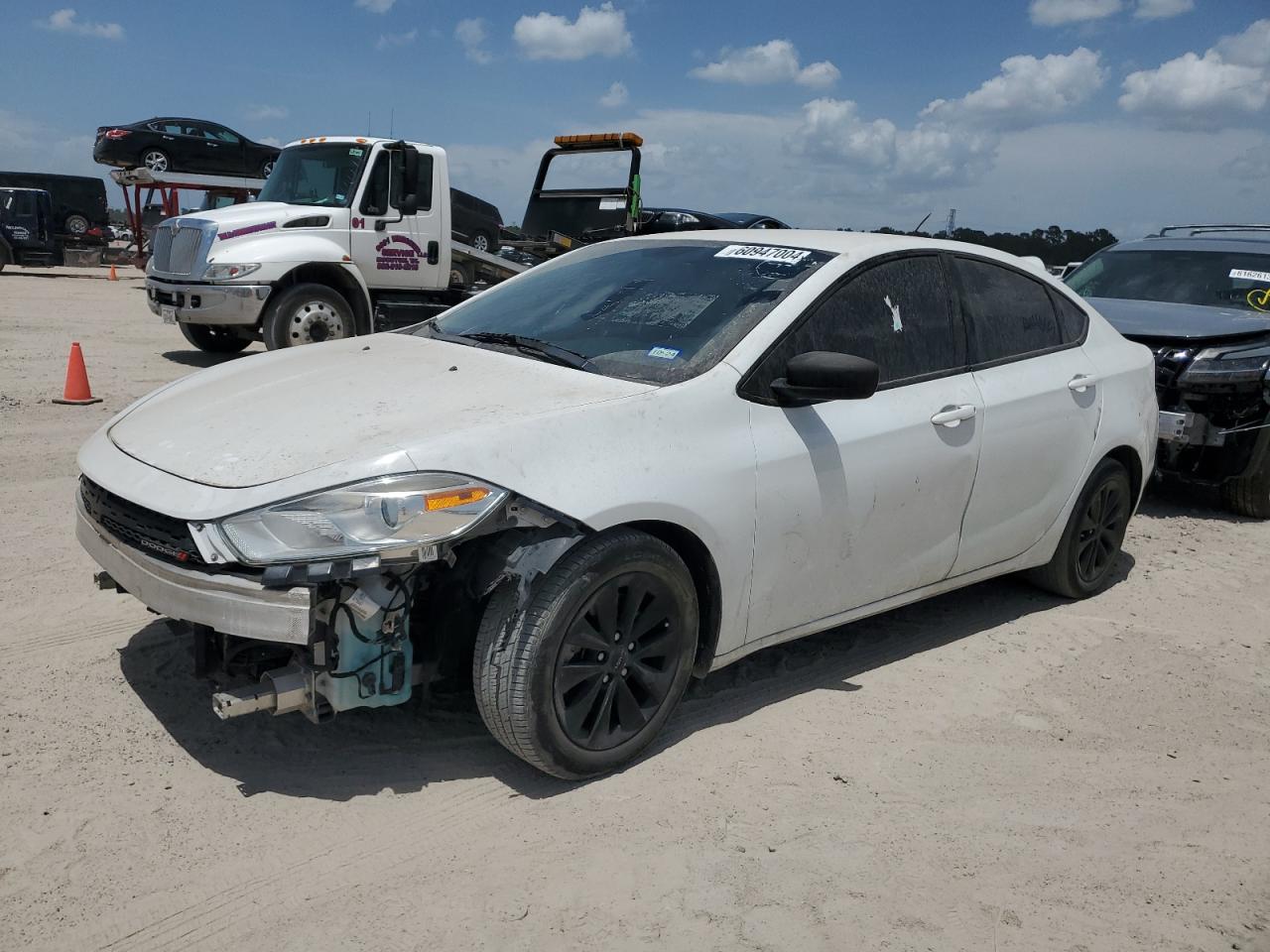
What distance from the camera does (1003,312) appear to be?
4738mm

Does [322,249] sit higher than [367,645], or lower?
higher

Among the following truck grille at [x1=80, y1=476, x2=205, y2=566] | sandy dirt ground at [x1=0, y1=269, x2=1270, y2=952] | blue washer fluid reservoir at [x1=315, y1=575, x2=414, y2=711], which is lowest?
sandy dirt ground at [x1=0, y1=269, x2=1270, y2=952]

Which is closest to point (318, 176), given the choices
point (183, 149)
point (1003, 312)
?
point (1003, 312)

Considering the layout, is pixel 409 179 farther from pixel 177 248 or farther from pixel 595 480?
pixel 595 480

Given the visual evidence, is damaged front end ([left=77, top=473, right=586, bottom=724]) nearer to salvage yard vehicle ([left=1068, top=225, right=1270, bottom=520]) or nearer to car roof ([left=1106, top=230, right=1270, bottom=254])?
salvage yard vehicle ([left=1068, top=225, right=1270, bottom=520])

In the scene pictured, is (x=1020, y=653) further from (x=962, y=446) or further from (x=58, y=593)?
(x=58, y=593)

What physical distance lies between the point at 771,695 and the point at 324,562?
194cm

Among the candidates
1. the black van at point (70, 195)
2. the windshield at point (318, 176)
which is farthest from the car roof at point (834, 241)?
the black van at point (70, 195)

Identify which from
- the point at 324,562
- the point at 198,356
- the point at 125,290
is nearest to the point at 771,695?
the point at 324,562

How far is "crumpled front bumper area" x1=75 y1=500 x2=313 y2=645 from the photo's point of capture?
2.85 m

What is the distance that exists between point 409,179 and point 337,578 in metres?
9.23

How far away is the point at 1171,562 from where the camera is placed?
6.25 metres

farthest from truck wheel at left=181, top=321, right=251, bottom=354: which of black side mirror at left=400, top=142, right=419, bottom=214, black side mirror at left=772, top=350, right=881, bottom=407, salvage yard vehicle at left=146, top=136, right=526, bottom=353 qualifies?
black side mirror at left=772, top=350, right=881, bottom=407

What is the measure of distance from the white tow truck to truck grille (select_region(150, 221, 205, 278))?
0.06 ft
